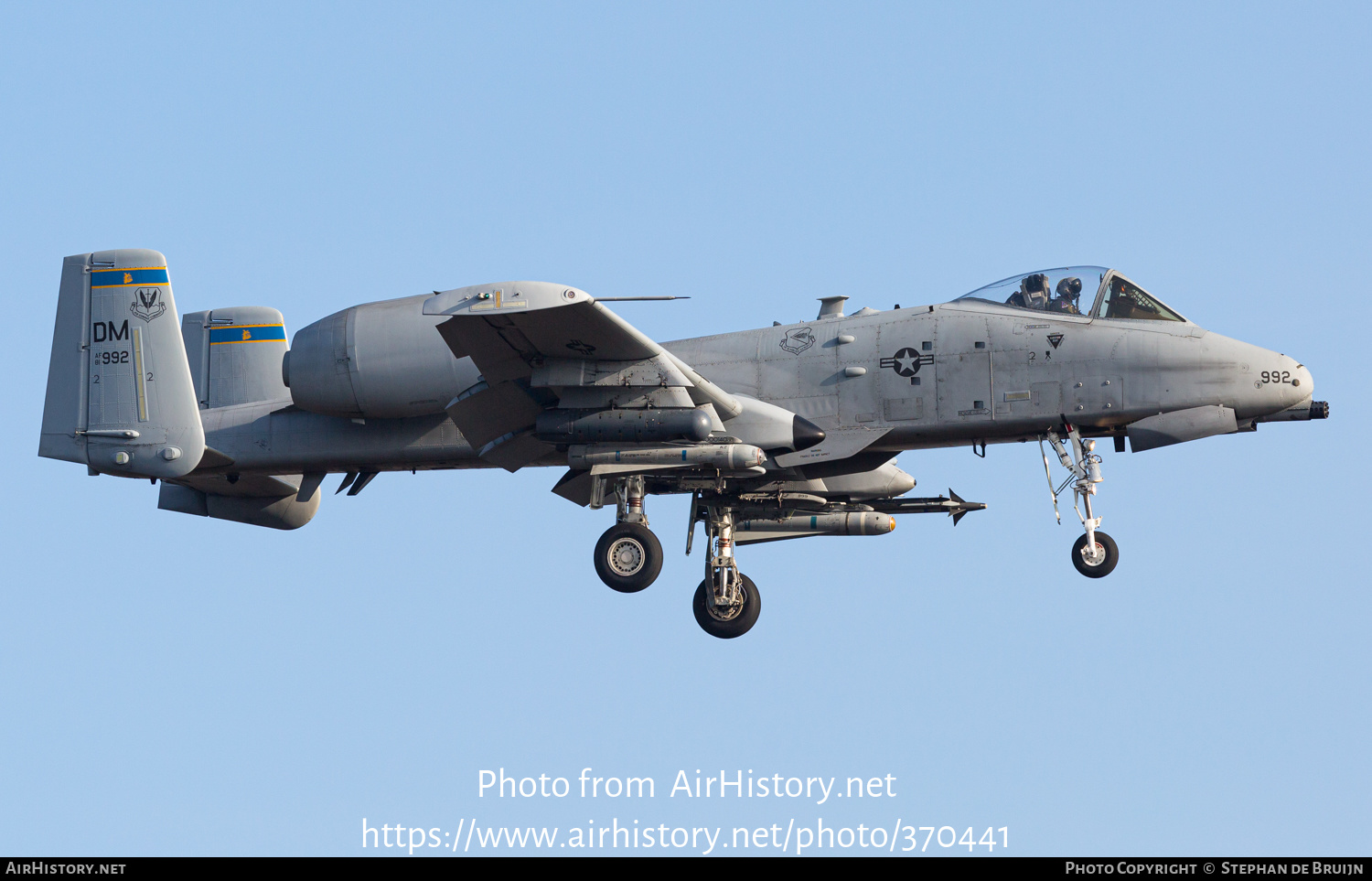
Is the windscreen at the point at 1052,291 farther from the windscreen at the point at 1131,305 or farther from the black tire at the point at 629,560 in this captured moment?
the black tire at the point at 629,560

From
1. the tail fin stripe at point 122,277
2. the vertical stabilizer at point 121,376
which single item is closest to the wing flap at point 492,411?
the vertical stabilizer at point 121,376

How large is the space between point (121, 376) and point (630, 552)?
6.70 metres

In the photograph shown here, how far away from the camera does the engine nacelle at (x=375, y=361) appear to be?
20125 millimetres

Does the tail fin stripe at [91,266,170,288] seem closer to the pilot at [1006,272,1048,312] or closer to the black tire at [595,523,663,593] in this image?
the black tire at [595,523,663,593]

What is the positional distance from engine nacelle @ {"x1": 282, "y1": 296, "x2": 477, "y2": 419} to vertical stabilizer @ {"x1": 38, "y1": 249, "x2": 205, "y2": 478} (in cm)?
151

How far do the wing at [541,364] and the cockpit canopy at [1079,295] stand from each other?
12.1 feet

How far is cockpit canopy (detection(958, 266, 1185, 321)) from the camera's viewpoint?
19.9 metres

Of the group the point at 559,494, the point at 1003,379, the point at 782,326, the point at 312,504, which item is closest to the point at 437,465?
the point at 559,494

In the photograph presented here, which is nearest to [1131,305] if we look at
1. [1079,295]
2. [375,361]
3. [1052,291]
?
[1079,295]

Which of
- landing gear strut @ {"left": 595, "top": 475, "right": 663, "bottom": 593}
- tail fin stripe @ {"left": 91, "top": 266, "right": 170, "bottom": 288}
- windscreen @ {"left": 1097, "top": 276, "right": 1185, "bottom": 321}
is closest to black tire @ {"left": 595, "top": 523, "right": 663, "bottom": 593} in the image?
landing gear strut @ {"left": 595, "top": 475, "right": 663, "bottom": 593}

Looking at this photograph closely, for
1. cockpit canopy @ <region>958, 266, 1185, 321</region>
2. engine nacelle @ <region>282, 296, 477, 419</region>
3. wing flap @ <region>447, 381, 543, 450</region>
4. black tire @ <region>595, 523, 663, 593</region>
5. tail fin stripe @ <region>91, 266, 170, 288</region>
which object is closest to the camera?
wing flap @ <region>447, 381, 543, 450</region>

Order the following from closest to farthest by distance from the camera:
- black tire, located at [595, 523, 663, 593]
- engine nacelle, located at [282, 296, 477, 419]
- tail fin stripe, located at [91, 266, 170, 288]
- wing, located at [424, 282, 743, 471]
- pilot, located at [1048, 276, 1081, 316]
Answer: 1. wing, located at [424, 282, 743, 471]
2. pilot, located at [1048, 276, 1081, 316]
3. engine nacelle, located at [282, 296, 477, 419]
4. black tire, located at [595, 523, 663, 593]
5. tail fin stripe, located at [91, 266, 170, 288]

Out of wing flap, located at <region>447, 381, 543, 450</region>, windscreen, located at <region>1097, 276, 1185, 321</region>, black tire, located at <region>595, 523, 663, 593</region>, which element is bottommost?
black tire, located at <region>595, 523, 663, 593</region>

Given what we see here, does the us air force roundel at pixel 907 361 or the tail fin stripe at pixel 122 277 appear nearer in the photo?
the us air force roundel at pixel 907 361
